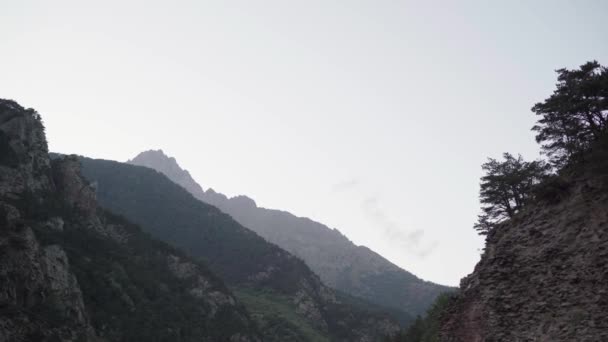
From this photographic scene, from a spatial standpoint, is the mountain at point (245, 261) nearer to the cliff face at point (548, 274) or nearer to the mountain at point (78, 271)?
the mountain at point (78, 271)

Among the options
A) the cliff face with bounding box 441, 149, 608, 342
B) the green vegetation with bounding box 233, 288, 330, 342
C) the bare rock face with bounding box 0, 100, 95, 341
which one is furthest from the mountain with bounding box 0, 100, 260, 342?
the cliff face with bounding box 441, 149, 608, 342

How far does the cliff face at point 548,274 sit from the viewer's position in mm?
19575

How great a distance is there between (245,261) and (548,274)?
140 m

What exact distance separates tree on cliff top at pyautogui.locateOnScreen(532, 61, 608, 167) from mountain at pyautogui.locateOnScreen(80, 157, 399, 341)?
274ft

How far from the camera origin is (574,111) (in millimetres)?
31172

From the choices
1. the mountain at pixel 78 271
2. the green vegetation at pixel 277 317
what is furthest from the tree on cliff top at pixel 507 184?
the green vegetation at pixel 277 317

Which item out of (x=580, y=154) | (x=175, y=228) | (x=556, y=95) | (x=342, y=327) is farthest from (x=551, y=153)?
(x=175, y=228)

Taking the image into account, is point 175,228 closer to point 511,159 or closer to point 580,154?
point 511,159

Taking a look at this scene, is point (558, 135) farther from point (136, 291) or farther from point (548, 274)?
point (136, 291)

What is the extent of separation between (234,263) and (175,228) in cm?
2690

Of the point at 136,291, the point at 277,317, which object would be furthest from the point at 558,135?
the point at 277,317

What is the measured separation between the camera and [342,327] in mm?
127000

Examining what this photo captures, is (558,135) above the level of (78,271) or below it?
above

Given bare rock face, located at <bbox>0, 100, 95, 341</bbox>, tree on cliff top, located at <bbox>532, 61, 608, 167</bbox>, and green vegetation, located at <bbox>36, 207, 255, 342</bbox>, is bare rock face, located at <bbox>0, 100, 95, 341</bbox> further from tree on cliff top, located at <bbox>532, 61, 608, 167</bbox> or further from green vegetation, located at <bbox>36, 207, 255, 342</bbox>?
tree on cliff top, located at <bbox>532, 61, 608, 167</bbox>
